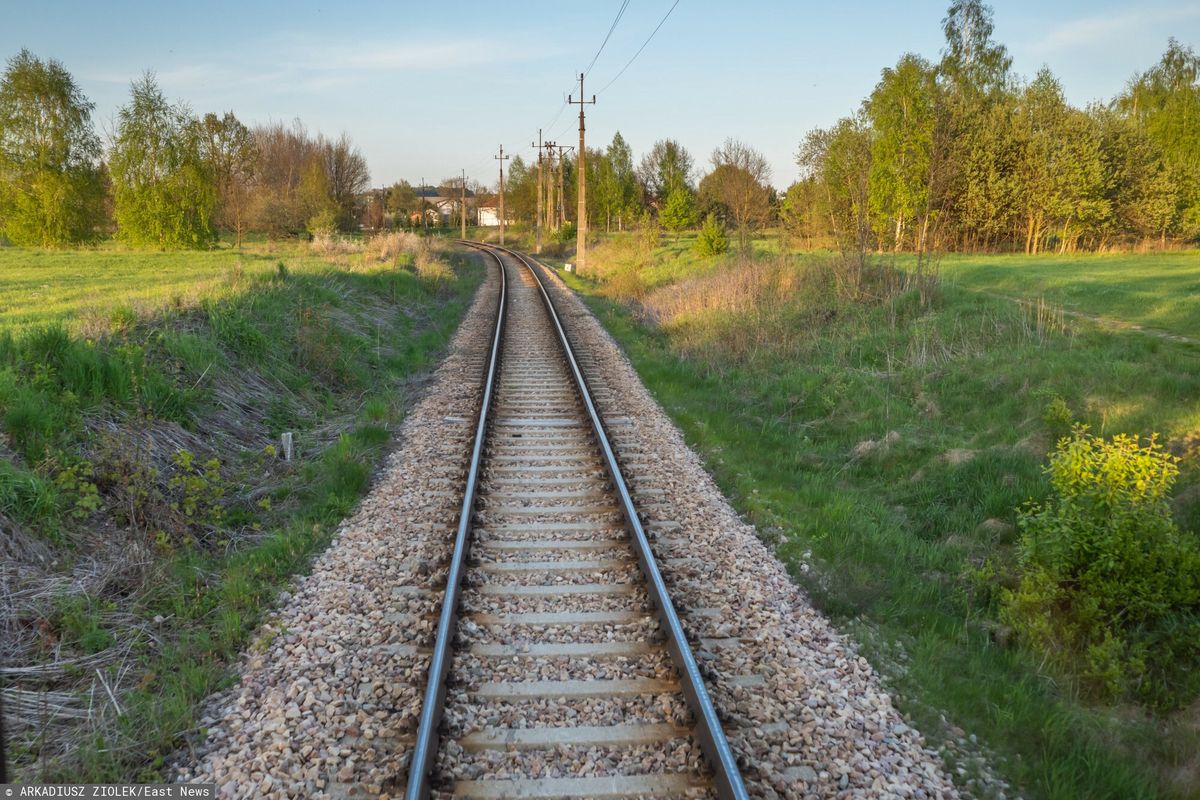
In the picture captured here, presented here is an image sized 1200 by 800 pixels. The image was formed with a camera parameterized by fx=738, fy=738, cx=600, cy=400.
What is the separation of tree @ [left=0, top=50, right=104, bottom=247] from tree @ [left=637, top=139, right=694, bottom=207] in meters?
43.7

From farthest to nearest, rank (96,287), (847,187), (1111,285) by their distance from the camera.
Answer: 1. (847,187)
2. (96,287)
3. (1111,285)

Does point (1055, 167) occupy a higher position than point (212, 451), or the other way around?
point (1055, 167)

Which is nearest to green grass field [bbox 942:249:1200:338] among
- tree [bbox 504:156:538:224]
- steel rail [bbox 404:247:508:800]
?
steel rail [bbox 404:247:508:800]

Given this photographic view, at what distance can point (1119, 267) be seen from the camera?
68.1ft

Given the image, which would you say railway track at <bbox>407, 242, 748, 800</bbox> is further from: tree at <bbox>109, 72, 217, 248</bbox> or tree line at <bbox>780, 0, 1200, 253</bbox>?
tree at <bbox>109, 72, 217, 248</bbox>

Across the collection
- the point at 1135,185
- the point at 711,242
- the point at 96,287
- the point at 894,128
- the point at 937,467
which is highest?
the point at 894,128

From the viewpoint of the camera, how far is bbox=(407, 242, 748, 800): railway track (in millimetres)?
3443

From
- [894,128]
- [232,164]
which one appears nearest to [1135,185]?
[894,128]

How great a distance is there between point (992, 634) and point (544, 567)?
3.21 meters

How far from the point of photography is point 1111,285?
1575cm

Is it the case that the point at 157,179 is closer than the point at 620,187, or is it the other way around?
the point at 157,179

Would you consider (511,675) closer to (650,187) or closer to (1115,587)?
(1115,587)

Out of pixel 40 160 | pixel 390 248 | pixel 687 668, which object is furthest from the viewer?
pixel 40 160

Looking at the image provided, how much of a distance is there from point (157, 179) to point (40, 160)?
6.13 m
